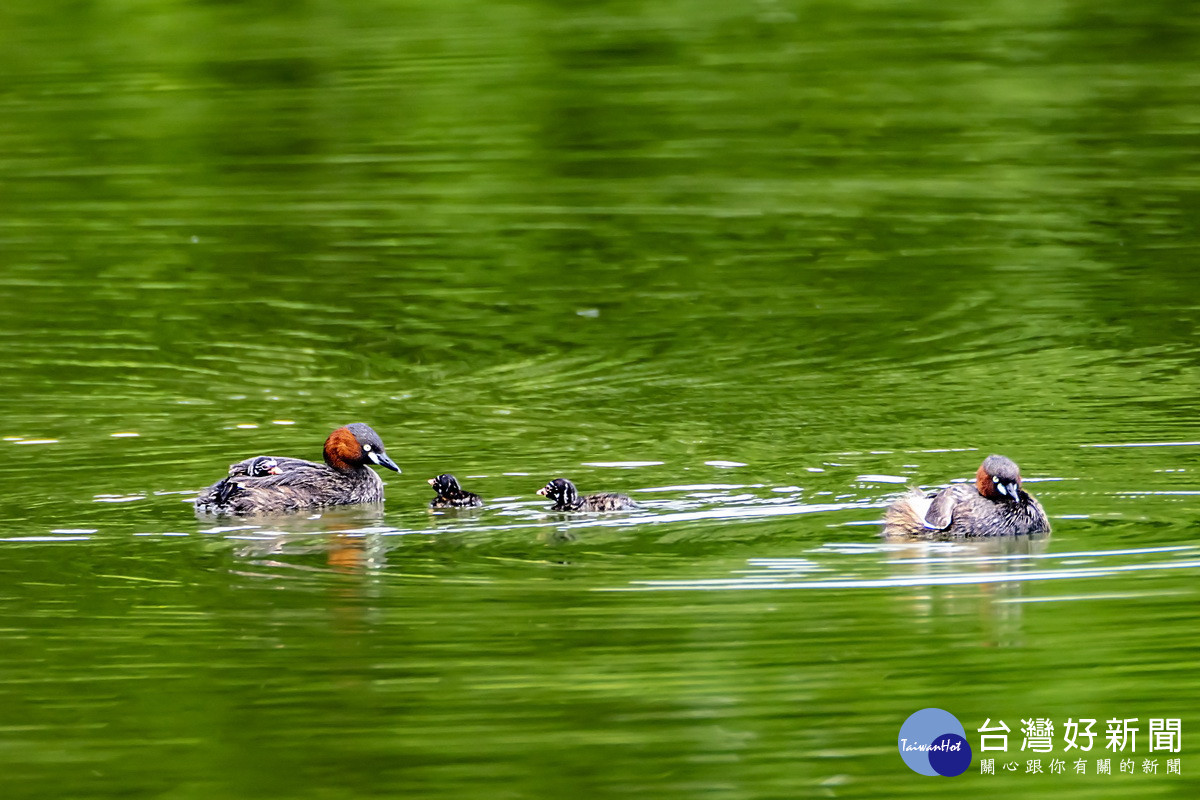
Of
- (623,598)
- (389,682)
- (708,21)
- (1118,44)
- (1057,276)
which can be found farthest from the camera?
(708,21)

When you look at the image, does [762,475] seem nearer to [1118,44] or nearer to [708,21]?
[1118,44]

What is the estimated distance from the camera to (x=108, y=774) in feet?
20.5

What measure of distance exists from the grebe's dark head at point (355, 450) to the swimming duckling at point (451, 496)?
60 centimetres

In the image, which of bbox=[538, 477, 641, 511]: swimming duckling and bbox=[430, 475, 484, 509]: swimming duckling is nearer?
bbox=[538, 477, 641, 511]: swimming duckling

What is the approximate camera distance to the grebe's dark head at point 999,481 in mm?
8812

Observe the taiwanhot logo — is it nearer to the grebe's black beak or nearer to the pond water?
the pond water

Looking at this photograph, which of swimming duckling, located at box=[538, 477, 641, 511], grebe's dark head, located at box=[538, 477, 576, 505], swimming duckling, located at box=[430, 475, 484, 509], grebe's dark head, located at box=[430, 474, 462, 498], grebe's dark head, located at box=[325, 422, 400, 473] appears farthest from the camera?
grebe's dark head, located at box=[325, 422, 400, 473]

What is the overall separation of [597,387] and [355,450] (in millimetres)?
2278

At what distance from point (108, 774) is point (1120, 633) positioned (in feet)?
10.8

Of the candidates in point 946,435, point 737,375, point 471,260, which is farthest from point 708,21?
point 946,435

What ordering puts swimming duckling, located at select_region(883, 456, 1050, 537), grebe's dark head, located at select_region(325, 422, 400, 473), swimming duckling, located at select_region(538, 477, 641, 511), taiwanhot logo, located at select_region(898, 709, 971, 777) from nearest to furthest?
taiwanhot logo, located at select_region(898, 709, 971, 777), swimming duckling, located at select_region(883, 456, 1050, 537), swimming duckling, located at select_region(538, 477, 641, 511), grebe's dark head, located at select_region(325, 422, 400, 473)

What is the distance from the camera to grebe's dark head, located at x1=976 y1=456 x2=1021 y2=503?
881 cm
